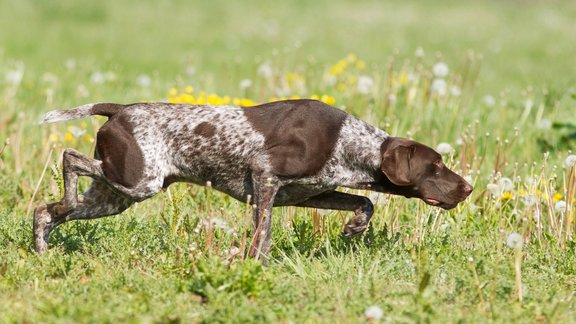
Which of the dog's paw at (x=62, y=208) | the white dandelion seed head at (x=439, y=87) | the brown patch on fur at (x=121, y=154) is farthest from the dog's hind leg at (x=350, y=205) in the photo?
the white dandelion seed head at (x=439, y=87)

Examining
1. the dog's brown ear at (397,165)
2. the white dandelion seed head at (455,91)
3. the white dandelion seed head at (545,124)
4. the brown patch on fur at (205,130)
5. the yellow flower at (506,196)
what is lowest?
the yellow flower at (506,196)

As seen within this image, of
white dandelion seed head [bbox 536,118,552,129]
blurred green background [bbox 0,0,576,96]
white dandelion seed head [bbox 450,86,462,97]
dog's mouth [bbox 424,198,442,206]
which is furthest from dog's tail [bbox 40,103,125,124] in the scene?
blurred green background [bbox 0,0,576,96]

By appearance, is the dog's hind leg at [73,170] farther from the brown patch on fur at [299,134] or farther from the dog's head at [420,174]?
the dog's head at [420,174]

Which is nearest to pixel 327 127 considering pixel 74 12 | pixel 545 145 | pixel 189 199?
pixel 189 199

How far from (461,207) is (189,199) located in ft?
6.22

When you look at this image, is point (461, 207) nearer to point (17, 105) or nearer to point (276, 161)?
point (276, 161)

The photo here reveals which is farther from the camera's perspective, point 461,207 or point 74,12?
point 74,12

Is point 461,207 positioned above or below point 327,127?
below

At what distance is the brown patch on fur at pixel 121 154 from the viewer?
5316 mm

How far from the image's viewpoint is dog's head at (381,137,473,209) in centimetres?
534

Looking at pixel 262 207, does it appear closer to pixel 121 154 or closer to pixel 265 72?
pixel 121 154

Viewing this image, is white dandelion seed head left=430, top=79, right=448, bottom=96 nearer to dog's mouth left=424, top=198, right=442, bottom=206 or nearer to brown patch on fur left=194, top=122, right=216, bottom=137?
dog's mouth left=424, top=198, right=442, bottom=206

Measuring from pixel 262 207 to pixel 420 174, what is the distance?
3.05 ft

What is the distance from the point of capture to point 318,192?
18.1 ft
